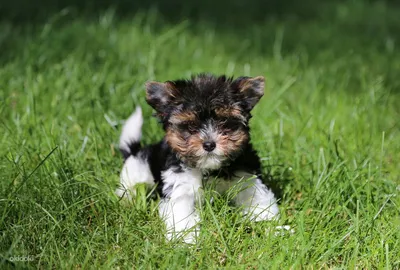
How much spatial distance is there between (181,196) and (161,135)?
1.51m

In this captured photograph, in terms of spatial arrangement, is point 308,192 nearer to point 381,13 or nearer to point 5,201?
point 5,201

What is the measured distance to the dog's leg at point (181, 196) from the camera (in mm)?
4098

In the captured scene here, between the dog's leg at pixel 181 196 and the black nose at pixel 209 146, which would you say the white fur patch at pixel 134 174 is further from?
the black nose at pixel 209 146

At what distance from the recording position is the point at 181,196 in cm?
420

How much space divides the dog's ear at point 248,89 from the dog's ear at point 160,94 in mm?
406

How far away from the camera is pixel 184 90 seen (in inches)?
163

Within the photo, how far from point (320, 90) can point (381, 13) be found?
5.18 metres

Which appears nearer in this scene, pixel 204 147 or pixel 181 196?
pixel 204 147

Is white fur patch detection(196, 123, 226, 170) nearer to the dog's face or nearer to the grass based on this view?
the dog's face

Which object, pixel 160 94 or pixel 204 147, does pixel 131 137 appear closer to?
pixel 160 94

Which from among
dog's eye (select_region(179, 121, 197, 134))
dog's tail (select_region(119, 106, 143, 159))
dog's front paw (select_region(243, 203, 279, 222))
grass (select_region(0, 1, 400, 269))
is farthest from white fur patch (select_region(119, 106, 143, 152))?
dog's front paw (select_region(243, 203, 279, 222))

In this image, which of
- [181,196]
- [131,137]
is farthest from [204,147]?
[131,137]

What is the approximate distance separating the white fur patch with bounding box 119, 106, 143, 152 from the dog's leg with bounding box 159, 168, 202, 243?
81 cm

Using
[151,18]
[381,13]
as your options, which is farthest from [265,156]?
[381,13]
